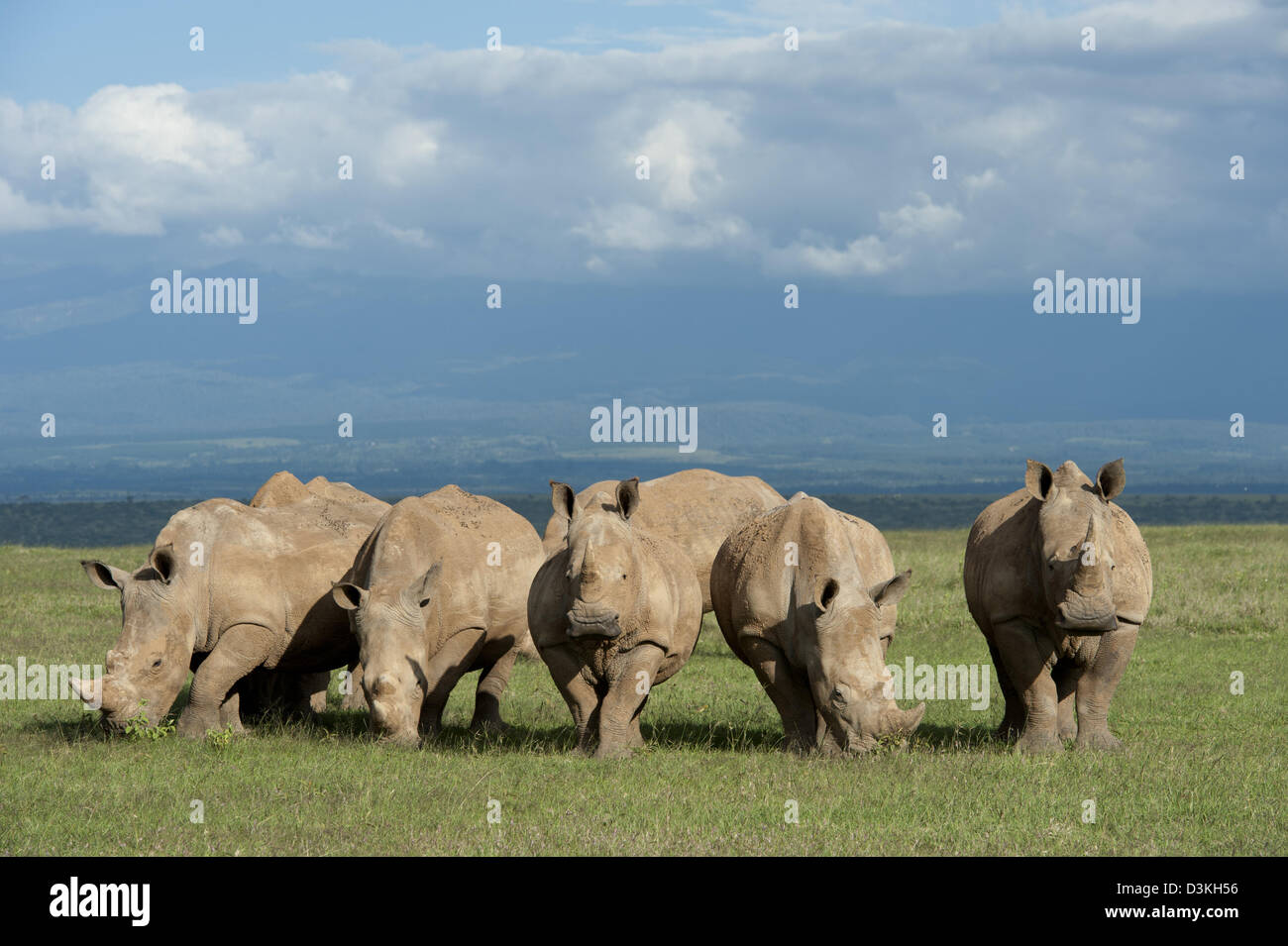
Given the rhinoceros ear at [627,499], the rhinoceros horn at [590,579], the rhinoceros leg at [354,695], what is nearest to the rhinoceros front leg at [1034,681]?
the rhinoceros ear at [627,499]

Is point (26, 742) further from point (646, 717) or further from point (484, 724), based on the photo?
point (646, 717)

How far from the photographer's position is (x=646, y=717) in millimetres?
16812

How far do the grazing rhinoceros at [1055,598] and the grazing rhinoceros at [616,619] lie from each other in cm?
300

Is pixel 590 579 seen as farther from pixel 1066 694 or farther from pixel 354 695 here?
pixel 354 695

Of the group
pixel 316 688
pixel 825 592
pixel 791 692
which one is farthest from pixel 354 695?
pixel 825 592

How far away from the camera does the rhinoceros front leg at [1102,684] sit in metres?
13.8

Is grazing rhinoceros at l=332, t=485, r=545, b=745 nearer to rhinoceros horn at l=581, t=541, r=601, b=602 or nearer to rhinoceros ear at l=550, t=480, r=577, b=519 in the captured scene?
rhinoceros ear at l=550, t=480, r=577, b=519

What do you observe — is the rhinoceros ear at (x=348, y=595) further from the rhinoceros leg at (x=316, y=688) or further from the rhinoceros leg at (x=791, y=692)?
the rhinoceros leg at (x=791, y=692)

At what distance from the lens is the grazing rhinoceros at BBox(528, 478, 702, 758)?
1356cm

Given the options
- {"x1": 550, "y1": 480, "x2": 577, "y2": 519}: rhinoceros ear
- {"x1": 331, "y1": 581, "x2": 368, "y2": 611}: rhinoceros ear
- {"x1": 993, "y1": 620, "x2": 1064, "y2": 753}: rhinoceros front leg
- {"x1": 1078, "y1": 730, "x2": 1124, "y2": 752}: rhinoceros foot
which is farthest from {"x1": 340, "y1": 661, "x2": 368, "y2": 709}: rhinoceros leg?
{"x1": 1078, "y1": 730, "x2": 1124, "y2": 752}: rhinoceros foot

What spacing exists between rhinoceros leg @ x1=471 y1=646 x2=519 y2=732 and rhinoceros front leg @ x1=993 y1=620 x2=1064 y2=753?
5.32 m

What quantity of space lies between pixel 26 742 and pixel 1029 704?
9298 millimetres

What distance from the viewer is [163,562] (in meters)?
14.8

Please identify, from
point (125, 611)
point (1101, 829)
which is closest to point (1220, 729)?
point (1101, 829)
